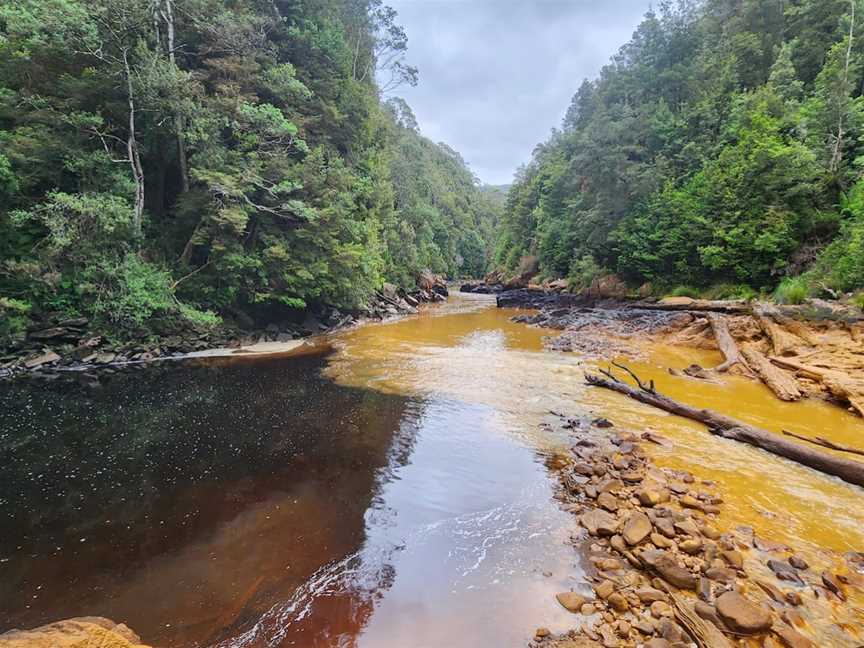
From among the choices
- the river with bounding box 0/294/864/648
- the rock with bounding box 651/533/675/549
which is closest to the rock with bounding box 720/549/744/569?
the rock with bounding box 651/533/675/549

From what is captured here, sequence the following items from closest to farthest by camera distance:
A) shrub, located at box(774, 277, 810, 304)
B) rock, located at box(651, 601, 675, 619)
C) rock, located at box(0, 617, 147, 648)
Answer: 1. rock, located at box(0, 617, 147, 648)
2. rock, located at box(651, 601, 675, 619)
3. shrub, located at box(774, 277, 810, 304)

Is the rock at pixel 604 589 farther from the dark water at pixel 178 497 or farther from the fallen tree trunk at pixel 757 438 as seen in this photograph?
the fallen tree trunk at pixel 757 438

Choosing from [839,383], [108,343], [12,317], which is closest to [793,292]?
[839,383]

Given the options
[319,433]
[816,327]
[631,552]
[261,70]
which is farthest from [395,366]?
[261,70]

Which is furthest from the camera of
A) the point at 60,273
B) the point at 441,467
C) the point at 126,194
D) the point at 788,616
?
the point at 126,194

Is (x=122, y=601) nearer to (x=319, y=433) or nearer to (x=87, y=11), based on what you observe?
(x=319, y=433)

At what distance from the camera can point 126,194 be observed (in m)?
13.8

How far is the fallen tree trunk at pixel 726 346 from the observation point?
11.1 metres

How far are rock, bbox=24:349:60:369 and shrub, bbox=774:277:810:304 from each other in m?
24.2

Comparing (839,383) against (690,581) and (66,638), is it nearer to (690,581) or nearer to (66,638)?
(690,581)

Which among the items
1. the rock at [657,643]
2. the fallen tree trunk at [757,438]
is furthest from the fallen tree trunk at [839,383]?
the rock at [657,643]

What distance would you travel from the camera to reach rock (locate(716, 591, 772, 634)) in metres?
2.88

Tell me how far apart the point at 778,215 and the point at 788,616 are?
18.6 metres

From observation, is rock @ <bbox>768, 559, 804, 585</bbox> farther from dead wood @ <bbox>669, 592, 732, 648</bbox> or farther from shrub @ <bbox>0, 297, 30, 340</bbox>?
shrub @ <bbox>0, 297, 30, 340</bbox>
